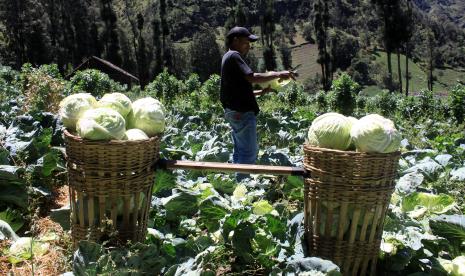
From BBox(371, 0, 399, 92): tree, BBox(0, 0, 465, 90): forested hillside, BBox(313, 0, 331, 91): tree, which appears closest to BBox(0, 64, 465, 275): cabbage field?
BBox(0, 0, 465, 90): forested hillside

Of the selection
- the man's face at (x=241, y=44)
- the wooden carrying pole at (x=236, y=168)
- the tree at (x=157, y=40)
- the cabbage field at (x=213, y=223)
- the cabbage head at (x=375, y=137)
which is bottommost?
the cabbage field at (x=213, y=223)

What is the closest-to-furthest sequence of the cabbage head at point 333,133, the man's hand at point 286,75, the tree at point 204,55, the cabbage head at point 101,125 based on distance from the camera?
the cabbage head at point 101,125
the cabbage head at point 333,133
the man's hand at point 286,75
the tree at point 204,55

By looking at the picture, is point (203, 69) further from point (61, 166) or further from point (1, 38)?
point (61, 166)

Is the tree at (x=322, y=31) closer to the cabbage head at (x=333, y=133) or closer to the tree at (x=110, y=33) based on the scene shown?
the tree at (x=110, y=33)

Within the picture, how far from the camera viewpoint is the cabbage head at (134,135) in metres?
2.67

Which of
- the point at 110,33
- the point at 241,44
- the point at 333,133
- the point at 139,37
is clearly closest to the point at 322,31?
the point at 139,37

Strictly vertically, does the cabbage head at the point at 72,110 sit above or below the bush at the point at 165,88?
above

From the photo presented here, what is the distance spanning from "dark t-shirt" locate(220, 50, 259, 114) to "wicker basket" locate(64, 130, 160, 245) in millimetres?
2432

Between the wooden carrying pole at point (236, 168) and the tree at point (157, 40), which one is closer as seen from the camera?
the wooden carrying pole at point (236, 168)

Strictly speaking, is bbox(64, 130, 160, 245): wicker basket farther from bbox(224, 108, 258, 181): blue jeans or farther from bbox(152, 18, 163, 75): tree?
bbox(152, 18, 163, 75): tree

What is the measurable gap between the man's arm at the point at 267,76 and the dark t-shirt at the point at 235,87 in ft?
0.86

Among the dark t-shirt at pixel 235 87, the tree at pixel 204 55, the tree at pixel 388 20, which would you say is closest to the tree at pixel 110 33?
the tree at pixel 204 55

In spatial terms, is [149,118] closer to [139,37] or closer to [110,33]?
[110,33]

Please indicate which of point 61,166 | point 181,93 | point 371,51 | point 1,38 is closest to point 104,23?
point 1,38
